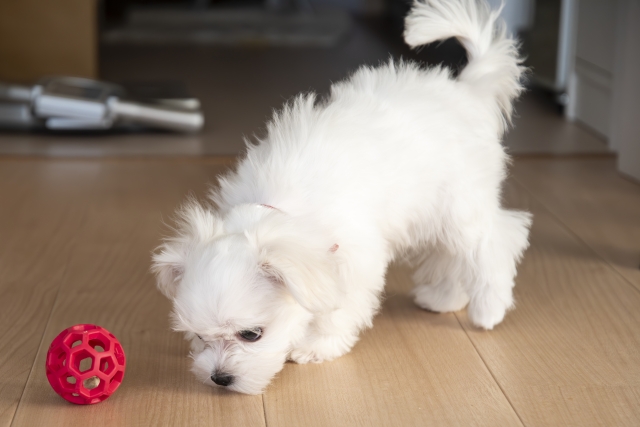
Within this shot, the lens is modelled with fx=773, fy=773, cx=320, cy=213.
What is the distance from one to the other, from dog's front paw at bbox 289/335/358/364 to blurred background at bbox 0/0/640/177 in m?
1.10

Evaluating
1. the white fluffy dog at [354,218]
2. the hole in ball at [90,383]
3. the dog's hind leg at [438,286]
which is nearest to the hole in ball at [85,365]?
the hole in ball at [90,383]

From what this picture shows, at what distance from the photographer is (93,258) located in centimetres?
215

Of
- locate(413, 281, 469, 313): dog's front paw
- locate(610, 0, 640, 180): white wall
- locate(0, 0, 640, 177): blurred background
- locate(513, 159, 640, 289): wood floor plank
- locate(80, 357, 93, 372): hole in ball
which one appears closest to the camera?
locate(80, 357, 93, 372): hole in ball

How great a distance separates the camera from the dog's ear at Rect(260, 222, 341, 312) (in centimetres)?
129

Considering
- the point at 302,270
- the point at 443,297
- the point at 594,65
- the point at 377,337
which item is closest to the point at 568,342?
the point at 443,297

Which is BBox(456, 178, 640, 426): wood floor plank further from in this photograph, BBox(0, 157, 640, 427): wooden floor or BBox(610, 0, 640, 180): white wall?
BBox(610, 0, 640, 180): white wall

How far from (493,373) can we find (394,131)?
521 millimetres

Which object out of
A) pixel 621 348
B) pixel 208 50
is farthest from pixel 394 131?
pixel 208 50

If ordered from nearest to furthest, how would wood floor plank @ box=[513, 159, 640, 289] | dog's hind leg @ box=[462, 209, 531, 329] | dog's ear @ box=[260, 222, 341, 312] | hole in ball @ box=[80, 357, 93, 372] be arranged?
dog's ear @ box=[260, 222, 341, 312]
hole in ball @ box=[80, 357, 93, 372]
dog's hind leg @ box=[462, 209, 531, 329]
wood floor plank @ box=[513, 159, 640, 289]

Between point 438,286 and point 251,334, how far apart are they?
64cm

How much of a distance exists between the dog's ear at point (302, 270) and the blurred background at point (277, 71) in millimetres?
1199

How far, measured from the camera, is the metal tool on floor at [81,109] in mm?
3258

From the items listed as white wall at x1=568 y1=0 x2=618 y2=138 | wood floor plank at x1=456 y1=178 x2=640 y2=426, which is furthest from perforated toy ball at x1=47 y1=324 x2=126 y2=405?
white wall at x1=568 y1=0 x2=618 y2=138

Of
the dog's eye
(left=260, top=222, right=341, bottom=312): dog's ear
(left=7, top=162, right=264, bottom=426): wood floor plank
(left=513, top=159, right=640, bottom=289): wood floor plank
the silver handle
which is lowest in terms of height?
(left=7, top=162, right=264, bottom=426): wood floor plank
